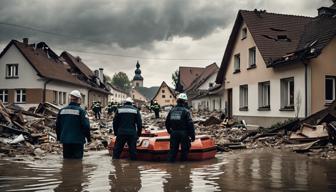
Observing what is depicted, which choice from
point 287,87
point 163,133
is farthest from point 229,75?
point 163,133

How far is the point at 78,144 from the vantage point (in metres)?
9.75

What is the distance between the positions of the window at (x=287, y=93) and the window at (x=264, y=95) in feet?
5.69

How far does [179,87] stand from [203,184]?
6469 centimetres

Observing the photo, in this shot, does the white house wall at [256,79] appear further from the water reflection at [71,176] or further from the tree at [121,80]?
the tree at [121,80]

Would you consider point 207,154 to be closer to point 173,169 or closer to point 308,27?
point 173,169

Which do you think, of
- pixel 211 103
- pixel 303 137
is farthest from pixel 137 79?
pixel 303 137

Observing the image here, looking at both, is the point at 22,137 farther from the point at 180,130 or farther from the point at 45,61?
the point at 45,61

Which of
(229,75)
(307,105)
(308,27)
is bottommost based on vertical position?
(307,105)

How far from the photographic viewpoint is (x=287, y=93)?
21469mm

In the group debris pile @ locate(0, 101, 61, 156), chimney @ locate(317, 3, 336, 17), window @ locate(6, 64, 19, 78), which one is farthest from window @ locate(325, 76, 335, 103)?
window @ locate(6, 64, 19, 78)

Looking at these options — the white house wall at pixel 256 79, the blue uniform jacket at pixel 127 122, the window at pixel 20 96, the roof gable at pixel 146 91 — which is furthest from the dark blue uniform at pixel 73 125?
the roof gable at pixel 146 91

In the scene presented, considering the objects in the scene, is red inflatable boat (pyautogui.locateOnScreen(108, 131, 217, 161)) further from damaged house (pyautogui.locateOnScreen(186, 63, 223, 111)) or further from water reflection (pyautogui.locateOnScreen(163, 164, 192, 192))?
damaged house (pyautogui.locateOnScreen(186, 63, 223, 111))

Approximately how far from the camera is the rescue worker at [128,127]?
10.6 m

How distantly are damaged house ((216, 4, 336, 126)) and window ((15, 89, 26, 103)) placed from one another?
1939 cm
